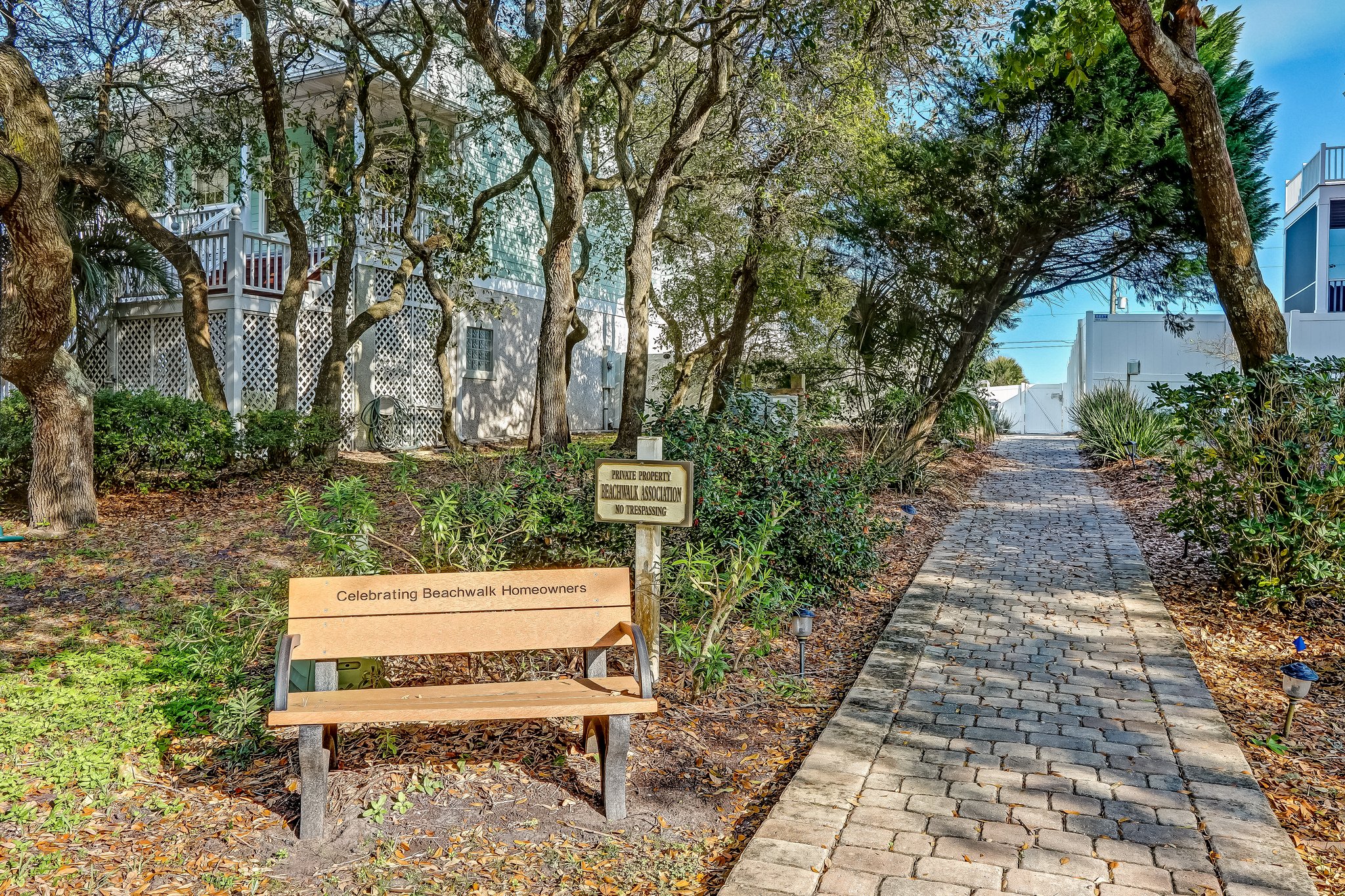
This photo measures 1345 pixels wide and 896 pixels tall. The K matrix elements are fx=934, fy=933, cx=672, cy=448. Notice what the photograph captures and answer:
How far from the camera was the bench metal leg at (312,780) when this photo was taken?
340 centimetres

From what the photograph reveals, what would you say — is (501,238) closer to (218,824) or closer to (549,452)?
(549,452)

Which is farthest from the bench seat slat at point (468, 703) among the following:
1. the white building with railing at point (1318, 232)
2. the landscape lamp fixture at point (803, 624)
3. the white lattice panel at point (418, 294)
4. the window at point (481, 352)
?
the white building with railing at point (1318, 232)

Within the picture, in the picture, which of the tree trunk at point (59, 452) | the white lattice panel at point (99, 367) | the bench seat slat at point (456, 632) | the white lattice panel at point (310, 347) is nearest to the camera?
the bench seat slat at point (456, 632)

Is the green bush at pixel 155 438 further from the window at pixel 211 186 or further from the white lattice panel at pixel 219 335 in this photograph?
the window at pixel 211 186

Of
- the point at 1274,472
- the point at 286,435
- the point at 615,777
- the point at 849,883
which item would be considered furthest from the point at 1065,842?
the point at 286,435

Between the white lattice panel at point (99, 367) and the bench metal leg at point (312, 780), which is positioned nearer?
the bench metal leg at point (312, 780)

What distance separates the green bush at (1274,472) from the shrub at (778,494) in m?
2.45

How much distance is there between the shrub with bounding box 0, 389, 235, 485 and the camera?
9852 mm

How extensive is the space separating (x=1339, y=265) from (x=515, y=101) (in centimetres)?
2429

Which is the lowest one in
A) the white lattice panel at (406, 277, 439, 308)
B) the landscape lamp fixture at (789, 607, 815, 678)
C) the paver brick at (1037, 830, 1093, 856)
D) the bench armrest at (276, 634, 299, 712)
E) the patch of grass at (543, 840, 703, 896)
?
the patch of grass at (543, 840, 703, 896)

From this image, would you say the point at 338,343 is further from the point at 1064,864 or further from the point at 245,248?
the point at 1064,864

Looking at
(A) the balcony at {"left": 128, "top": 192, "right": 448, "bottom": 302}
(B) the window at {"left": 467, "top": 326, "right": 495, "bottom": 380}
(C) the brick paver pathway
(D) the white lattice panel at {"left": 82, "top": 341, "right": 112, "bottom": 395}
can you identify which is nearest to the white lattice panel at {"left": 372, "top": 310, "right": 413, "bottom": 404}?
(A) the balcony at {"left": 128, "top": 192, "right": 448, "bottom": 302}

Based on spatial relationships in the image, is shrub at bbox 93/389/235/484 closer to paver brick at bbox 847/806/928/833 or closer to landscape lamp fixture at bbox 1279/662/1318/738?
paver brick at bbox 847/806/928/833

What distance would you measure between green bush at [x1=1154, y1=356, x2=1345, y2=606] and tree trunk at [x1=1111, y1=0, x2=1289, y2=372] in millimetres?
395
